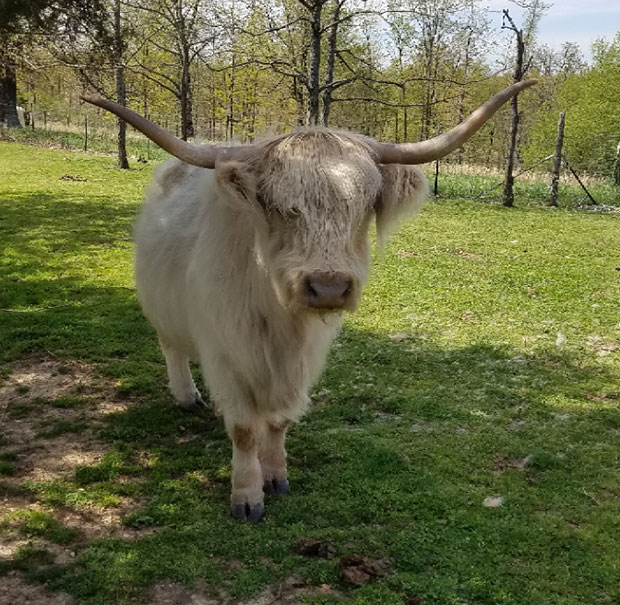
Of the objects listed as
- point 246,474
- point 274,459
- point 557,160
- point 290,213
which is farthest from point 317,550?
point 557,160

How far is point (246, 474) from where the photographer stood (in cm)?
368

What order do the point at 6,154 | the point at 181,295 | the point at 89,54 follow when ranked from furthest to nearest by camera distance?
the point at 6,154
the point at 89,54
the point at 181,295

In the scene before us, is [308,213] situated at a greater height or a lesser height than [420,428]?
greater

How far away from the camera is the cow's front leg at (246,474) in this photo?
361 cm

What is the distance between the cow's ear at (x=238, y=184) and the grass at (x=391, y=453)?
174 centimetres

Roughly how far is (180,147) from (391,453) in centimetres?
240

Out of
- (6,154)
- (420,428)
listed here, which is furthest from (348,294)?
(6,154)

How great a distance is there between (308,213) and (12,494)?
2.42 m

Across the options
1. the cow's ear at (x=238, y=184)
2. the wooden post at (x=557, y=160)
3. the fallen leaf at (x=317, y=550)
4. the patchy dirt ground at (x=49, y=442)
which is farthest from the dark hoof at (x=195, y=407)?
the wooden post at (x=557, y=160)

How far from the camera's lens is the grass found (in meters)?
3.10

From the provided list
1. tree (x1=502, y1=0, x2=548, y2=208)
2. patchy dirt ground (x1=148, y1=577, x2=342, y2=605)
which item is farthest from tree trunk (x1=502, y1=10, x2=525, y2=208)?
patchy dirt ground (x1=148, y1=577, x2=342, y2=605)

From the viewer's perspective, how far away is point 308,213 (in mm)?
2891

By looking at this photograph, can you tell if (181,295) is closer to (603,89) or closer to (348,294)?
(348,294)

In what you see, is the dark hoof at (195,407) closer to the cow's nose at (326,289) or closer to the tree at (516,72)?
the cow's nose at (326,289)
